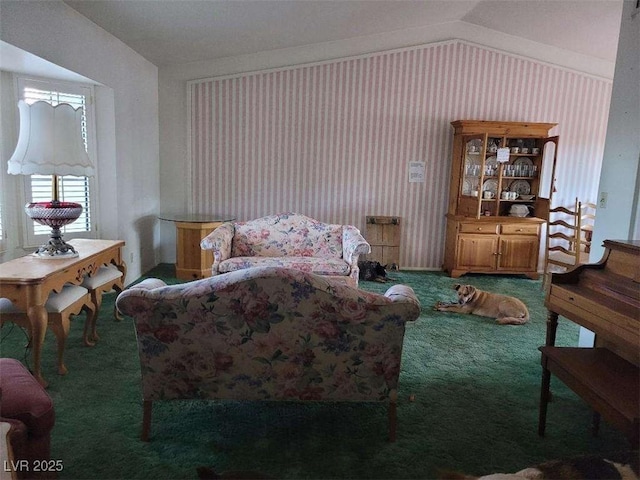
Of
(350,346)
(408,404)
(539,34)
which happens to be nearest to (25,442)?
(350,346)

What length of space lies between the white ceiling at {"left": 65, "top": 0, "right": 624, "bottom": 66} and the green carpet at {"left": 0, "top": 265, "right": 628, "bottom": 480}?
9.10 feet

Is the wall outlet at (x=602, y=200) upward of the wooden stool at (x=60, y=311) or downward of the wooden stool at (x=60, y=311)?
upward

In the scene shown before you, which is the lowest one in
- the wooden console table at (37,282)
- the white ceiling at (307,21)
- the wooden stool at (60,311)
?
the wooden stool at (60,311)

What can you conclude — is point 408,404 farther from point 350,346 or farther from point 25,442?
point 25,442

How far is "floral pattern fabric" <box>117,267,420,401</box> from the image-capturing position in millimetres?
1867

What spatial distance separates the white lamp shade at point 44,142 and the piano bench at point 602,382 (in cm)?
301

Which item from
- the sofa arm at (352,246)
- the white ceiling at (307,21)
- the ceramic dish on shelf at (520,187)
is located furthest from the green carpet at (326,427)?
the ceramic dish on shelf at (520,187)

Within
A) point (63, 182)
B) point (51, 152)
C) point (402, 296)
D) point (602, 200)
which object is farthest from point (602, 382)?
point (63, 182)

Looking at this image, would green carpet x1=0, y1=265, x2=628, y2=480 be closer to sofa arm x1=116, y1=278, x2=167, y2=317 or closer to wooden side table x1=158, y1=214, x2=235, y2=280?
sofa arm x1=116, y1=278, x2=167, y2=317

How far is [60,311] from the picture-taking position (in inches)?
106

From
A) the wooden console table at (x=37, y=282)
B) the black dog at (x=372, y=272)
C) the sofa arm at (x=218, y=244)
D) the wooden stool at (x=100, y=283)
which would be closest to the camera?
the wooden console table at (x=37, y=282)

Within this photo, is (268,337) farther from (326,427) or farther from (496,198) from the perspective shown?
(496,198)

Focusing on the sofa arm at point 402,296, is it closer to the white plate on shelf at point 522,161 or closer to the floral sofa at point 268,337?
the floral sofa at point 268,337

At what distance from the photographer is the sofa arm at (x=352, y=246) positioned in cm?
405
